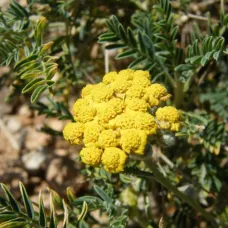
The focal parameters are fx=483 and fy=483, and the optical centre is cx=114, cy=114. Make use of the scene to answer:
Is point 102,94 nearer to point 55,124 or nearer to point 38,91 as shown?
point 38,91

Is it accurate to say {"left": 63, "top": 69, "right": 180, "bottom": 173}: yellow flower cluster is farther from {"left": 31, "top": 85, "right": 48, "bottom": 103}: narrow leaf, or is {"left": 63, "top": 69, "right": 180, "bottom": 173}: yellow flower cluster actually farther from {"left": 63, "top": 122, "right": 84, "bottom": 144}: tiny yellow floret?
{"left": 31, "top": 85, "right": 48, "bottom": 103}: narrow leaf

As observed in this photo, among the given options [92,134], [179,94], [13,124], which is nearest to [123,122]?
[92,134]

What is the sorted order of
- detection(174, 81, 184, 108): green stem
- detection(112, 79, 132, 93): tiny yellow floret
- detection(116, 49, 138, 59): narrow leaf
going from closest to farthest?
detection(112, 79, 132, 93): tiny yellow floret
detection(116, 49, 138, 59): narrow leaf
detection(174, 81, 184, 108): green stem

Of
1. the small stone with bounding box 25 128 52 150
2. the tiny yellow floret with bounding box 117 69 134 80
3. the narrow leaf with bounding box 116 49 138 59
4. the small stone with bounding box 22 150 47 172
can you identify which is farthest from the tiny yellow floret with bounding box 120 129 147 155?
the small stone with bounding box 25 128 52 150

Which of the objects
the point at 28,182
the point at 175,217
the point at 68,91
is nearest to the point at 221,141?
the point at 175,217

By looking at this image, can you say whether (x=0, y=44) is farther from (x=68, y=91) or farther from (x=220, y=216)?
(x=220, y=216)

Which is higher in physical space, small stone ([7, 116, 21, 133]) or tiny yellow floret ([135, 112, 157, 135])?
A: tiny yellow floret ([135, 112, 157, 135])

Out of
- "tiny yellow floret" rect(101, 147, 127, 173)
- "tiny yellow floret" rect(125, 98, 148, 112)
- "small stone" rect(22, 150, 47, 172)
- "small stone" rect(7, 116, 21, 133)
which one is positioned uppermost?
"tiny yellow floret" rect(125, 98, 148, 112)
